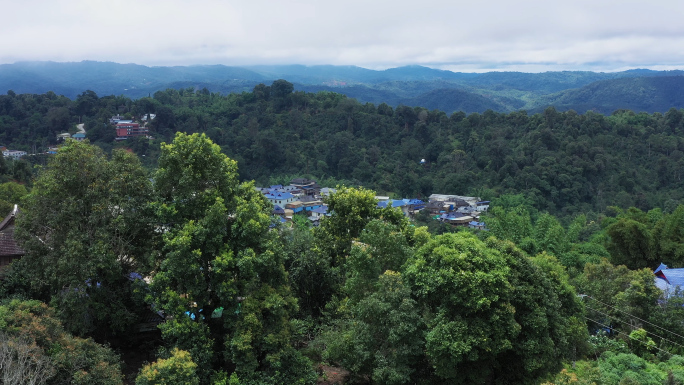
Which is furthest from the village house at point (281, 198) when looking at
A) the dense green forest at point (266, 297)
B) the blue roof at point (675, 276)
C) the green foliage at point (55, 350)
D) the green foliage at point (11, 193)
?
the green foliage at point (55, 350)

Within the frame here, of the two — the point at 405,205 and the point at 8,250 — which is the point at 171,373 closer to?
the point at 8,250

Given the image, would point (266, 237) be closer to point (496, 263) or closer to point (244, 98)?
point (496, 263)

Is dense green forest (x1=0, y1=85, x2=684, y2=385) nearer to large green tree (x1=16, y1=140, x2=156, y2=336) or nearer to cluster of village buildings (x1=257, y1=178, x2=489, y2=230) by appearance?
large green tree (x1=16, y1=140, x2=156, y2=336)

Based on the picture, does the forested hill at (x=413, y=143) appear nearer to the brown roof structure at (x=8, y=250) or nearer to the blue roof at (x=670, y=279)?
the blue roof at (x=670, y=279)

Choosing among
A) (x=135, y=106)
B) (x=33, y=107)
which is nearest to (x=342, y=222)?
(x=135, y=106)

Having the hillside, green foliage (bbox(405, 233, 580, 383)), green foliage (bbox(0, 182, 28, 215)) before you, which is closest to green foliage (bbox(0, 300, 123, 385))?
green foliage (bbox(405, 233, 580, 383))

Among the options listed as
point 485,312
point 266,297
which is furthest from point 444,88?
point 266,297
